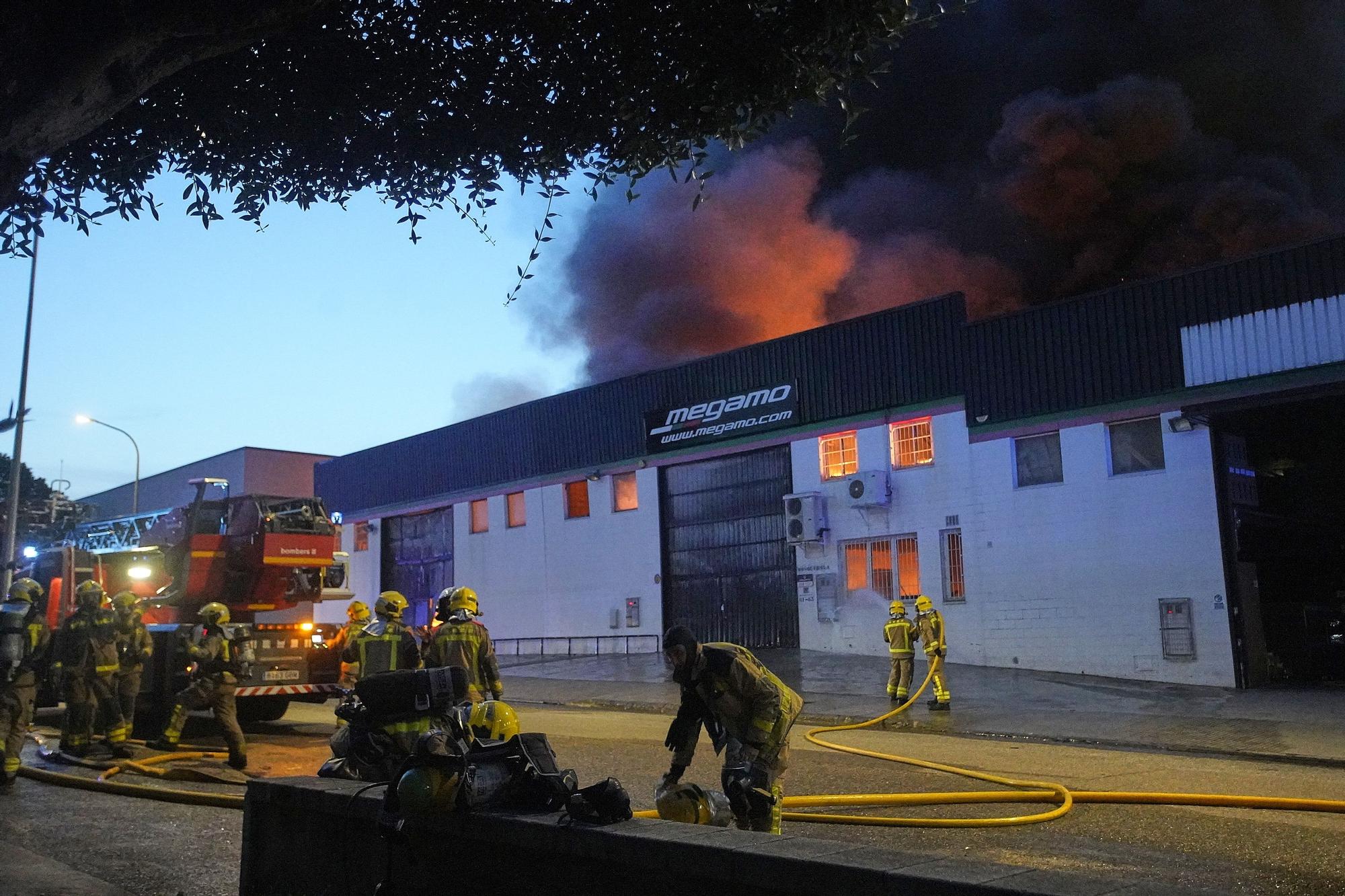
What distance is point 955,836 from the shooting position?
23.8 ft

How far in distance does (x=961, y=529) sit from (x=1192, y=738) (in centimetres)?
897

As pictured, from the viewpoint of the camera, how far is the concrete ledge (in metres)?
3.21

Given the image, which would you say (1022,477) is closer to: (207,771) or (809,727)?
(809,727)

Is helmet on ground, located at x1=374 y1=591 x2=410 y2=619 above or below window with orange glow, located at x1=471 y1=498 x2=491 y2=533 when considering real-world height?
below

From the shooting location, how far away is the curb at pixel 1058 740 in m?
11.5

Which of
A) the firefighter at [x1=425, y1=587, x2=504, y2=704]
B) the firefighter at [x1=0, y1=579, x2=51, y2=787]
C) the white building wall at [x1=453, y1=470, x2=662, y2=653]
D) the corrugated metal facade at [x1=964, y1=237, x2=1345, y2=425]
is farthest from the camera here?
the white building wall at [x1=453, y1=470, x2=662, y2=653]

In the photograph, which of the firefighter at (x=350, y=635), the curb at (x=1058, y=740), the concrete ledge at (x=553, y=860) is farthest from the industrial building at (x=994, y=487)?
the concrete ledge at (x=553, y=860)

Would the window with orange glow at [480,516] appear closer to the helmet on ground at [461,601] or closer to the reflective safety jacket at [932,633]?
the reflective safety jacket at [932,633]

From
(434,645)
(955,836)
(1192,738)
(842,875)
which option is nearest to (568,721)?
(434,645)

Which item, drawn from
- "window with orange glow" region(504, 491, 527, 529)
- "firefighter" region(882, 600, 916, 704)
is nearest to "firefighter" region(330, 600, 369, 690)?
"firefighter" region(882, 600, 916, 704)

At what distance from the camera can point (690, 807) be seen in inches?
213

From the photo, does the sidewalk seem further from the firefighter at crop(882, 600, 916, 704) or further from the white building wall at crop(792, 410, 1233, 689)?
the white building wall at crop(792, 410, 1233, 689)

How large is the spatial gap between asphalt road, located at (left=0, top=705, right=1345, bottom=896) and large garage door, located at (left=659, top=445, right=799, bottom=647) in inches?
509

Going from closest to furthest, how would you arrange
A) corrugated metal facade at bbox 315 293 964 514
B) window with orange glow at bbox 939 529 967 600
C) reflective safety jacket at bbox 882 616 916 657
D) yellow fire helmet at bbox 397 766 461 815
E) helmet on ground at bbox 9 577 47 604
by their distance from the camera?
yellow fire helmet at bbox 397 766 461 815
helmet on ground at bbox 9 577 47 604
reflective safety jacket at bbox 882 616 916 657
window with orange glow at bbox 939 529 967 600
corrugated metal facade at bbox 315 293 964 514
